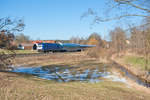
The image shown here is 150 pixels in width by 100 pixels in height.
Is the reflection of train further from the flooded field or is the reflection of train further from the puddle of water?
the puddle of water

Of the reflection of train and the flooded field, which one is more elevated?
the reflection of train

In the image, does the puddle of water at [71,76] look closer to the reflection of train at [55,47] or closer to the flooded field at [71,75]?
the flooded field at [71,75]

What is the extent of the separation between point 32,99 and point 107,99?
342cm

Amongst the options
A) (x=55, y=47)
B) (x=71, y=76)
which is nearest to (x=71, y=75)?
(x=71, y=76)

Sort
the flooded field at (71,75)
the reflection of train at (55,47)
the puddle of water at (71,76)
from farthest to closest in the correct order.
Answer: the reflection of train at (55,47) < the flooded field at (71,75) < the puddle of water at (71,76)

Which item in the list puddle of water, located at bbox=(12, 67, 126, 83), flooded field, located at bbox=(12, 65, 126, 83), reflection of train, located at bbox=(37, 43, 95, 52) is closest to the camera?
puddle of water, located at bbox=(12, 67, 126, 83)

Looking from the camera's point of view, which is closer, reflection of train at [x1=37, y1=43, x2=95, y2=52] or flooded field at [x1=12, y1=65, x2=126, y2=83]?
flooded field at [x1=12, y1=65, x2=126, y2=83]

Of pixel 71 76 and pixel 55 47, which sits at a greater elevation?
pixel 55 47

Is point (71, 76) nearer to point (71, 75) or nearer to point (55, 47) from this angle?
point (71, 75)

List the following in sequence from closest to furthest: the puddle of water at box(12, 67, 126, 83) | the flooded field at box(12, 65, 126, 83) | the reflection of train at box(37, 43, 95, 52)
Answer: the puddle of water at box(12, 67, 126, 83), the flooded field at box(12, 65, 126, 83), the reflection of train at box(37, 43, 95, 52)

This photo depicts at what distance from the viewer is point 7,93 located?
246 inches

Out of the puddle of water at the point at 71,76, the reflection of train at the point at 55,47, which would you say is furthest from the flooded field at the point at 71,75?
the reflection of train at the point at 55,47

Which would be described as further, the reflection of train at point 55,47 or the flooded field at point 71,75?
the reflection of train at point 55,47

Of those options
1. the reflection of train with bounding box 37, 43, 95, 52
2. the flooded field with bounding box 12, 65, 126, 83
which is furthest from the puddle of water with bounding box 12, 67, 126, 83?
the reflection of train with bounding box 37, 43, 95, 52
